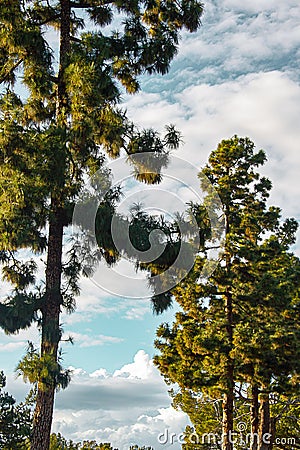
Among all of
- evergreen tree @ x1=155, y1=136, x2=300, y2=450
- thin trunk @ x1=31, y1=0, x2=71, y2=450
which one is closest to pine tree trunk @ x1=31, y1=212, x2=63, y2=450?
thin trunk @ x1=31, y1=0, x2=71, y2=450

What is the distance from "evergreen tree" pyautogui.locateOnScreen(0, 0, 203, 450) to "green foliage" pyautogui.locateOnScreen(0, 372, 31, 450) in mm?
2993

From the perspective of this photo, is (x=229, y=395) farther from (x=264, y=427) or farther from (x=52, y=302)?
(x=52, y=302)

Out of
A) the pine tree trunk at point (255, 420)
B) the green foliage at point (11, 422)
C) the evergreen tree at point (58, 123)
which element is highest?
the evergreen tree at point (58, 123)

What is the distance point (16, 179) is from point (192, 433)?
20.6 m

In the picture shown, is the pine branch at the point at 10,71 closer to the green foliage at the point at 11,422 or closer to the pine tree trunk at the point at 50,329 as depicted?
the pine tree trunk at the point at 50,329

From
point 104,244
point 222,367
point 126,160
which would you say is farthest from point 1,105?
point 222,367

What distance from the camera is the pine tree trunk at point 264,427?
19188 mm

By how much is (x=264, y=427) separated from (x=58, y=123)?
1342 centimetres

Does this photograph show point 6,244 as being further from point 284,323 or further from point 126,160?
point 284,323

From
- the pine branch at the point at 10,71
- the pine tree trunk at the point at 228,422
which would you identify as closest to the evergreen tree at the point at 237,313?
the pine tree trunk at the point at 228,422

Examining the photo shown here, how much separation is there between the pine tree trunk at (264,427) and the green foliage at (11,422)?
8799mm

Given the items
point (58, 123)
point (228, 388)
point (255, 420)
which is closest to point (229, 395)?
point (228, 388)

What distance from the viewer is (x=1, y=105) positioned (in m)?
11.8

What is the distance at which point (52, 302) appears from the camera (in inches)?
430
